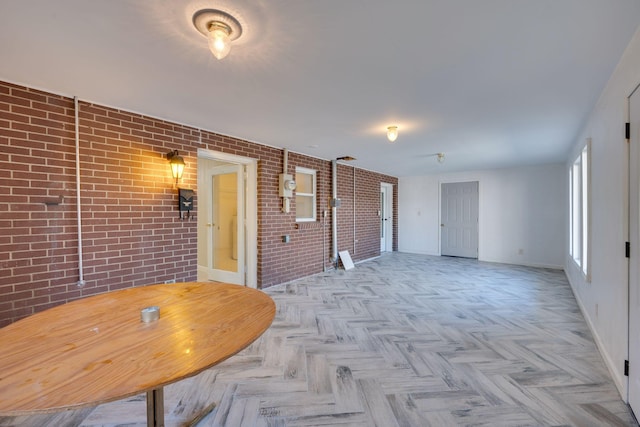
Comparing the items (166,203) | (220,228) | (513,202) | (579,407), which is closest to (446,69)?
(579,407)

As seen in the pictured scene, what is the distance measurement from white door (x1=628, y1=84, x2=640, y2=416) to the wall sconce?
3.59m

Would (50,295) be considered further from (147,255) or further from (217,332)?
(217,332)

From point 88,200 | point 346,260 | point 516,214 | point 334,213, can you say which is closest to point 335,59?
point 88,200

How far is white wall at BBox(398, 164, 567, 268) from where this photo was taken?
5.80m

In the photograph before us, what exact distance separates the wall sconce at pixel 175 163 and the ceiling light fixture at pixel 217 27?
1.76m

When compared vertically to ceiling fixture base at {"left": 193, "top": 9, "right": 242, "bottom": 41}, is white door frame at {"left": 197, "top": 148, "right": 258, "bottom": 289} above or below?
below

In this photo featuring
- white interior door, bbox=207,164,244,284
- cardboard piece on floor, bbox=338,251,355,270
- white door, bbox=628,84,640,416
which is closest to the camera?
white door, bbox=628,84,640,416

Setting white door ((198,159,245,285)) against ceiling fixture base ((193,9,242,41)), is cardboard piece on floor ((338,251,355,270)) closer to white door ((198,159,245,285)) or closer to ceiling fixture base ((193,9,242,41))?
white door ((198,159,245,285))

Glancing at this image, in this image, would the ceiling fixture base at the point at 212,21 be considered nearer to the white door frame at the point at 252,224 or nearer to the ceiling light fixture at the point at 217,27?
the ceiling light fixture at the point at 217,27

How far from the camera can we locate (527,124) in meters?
3.20

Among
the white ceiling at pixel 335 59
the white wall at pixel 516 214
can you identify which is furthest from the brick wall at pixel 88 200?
the white wall at pixel 516 214

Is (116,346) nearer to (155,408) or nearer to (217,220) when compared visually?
(155,408)

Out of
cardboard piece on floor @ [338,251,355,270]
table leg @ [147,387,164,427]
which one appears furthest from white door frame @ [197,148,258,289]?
table leg @ [147,387,164,427]

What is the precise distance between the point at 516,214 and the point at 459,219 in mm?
1213
